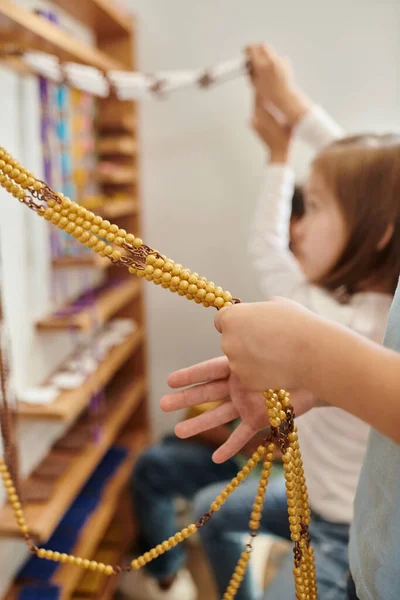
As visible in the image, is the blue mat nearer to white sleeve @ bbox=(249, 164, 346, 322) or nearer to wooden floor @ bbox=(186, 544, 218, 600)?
wooden floor @ bbox=(186, 544, 218, 600)

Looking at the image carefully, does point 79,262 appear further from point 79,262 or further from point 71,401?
point 71,401

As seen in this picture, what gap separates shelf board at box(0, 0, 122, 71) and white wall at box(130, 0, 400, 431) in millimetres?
394

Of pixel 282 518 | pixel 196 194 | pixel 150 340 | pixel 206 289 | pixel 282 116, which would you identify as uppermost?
pixel 282 116

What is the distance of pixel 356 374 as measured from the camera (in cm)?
31

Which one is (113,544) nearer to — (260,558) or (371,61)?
(260,558)

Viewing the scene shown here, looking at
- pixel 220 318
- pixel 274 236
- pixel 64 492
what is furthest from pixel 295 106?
pixel 64 492

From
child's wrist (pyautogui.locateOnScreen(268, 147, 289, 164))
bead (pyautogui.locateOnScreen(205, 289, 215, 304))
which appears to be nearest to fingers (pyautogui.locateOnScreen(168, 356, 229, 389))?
bead (pyautogui.locateOnScreen(205, 289, 215, 304))

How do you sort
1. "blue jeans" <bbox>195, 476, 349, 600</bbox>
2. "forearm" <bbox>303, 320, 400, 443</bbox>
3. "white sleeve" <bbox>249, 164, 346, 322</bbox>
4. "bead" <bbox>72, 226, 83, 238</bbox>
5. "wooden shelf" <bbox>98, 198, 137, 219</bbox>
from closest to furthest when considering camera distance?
"forearm" <bbox>303, 320, 400, 443</bbox> → "bead" <bbox>72, 226, 83, 238</bbox> → "blue jeans" <bbox>195, 476, 349, 600</bbox> → "white sleeve" <bbox>249, 164, 346, 322</bbox> → "wooden shelf" <bbox>98, 198, 137, 219</bbox>

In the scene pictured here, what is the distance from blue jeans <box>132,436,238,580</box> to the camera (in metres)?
1.09

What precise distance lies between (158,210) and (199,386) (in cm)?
95

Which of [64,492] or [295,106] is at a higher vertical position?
[295,106]

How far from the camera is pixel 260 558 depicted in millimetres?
1163

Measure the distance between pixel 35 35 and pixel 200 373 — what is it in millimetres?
578

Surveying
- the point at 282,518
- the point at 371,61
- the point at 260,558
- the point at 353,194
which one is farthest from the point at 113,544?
the point at 371,61
